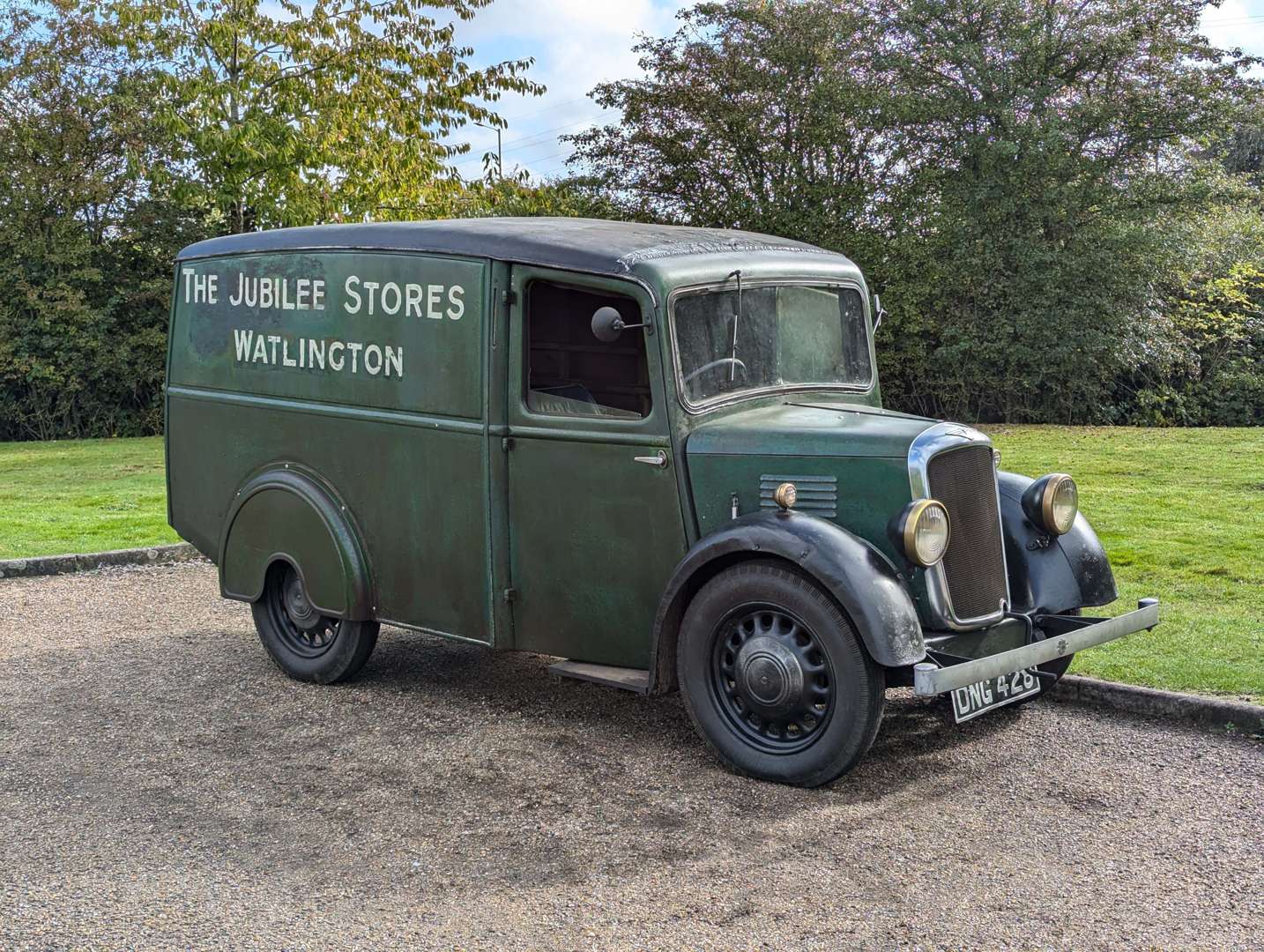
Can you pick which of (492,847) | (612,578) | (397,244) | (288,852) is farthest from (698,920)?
(397,244)

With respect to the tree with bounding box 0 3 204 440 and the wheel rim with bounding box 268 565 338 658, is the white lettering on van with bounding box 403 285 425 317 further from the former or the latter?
the tree with bounding box 0 3 204 440

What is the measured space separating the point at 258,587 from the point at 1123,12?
715 inches

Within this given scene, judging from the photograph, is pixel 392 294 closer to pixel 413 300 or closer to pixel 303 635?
pixel 413 300

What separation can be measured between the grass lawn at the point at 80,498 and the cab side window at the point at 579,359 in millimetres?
5706

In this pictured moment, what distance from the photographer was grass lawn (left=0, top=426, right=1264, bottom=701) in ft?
20.6

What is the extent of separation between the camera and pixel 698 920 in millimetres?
3699

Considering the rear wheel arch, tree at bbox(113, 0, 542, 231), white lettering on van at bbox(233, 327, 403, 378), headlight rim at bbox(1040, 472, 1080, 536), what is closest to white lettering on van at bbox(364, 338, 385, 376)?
white lettering on van at bbox(233, 327, 403, 378)

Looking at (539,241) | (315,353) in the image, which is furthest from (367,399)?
(539,241)

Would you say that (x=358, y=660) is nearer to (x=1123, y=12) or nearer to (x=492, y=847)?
(x=492, y=847)

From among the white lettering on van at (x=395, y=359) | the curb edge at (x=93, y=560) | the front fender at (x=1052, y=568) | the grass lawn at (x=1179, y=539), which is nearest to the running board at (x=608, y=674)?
the white lettering on van at (x=395, y=359)

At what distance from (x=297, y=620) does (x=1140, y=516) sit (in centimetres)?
706

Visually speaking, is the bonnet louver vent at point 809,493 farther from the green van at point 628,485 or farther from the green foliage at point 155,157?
the green foliage at point 155,157

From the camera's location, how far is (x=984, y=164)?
20.1 meters

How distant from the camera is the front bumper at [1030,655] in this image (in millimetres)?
4418
